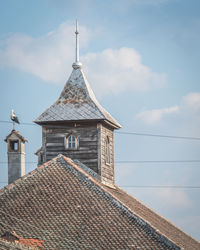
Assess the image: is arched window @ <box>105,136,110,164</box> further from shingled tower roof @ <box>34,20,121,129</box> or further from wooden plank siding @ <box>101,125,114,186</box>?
shingled tower roof @ <box>34,20,121,129</box>

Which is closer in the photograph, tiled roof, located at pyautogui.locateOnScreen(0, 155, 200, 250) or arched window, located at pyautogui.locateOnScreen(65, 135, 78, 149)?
tiled roof, located at pyautogui.locateOnScreen(0, 155, 200, 250)

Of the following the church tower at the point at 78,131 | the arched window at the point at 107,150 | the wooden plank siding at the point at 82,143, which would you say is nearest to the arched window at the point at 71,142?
the church tower at the point at 78,131

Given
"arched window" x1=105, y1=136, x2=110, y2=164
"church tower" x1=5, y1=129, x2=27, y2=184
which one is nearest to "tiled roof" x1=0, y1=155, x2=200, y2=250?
"church tower" x1=5, y1=129, x2=27, y2=184

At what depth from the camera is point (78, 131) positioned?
107ft

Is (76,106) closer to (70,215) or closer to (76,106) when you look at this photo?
(76,106)

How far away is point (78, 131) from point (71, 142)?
1.96 ft

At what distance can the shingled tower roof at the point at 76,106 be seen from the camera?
106 feet

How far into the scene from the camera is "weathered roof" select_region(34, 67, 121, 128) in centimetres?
3247

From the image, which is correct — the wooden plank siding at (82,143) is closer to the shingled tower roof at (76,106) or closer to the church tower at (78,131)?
the church tower at (78,131)

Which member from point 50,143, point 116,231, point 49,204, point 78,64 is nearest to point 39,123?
point 50,143

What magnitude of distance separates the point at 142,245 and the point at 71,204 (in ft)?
11.3

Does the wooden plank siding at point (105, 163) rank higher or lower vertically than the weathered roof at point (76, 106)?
lower

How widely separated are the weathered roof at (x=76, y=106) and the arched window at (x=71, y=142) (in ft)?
2.86

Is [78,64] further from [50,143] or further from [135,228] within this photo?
[135,228]
